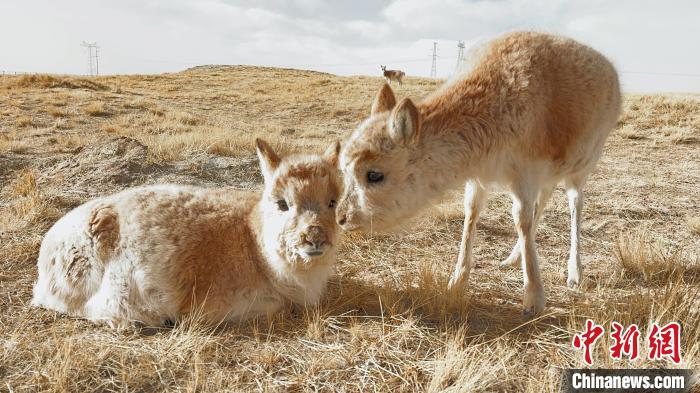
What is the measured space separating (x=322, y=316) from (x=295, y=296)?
0.95ft

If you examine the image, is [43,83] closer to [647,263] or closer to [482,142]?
[482,142]

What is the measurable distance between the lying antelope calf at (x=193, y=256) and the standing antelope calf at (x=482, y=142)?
0.32 metres

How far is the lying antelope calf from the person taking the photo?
355 centimetres

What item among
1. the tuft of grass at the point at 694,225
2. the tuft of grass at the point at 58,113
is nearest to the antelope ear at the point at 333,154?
the tuft of grass at the point at 694,225

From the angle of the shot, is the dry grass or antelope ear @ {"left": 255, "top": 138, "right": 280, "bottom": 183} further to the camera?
antelope ear @ {"left": 255, "top": 138, "right": 280, "bottom": 183}

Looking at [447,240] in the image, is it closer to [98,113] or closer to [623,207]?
[623,207]

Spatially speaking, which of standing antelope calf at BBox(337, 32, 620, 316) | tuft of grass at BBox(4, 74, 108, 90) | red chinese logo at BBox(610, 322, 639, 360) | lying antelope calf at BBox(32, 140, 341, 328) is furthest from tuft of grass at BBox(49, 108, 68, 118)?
red chinese logo at BBox(610, 322, 639, 360)

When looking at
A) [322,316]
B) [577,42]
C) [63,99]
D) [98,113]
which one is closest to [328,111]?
[98,113]

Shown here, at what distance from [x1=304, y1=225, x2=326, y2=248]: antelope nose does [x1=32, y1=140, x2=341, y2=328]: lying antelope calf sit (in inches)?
2.4

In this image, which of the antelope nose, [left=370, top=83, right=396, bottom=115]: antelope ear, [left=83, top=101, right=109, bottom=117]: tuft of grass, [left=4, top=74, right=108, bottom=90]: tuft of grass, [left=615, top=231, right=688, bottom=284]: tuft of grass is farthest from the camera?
[left=4, top=74, right=108, bottom=90]: tuft of grass

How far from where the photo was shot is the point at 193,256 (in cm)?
366

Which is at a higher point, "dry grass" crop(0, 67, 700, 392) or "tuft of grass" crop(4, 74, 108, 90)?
"tuft of grass" crop(4, 74, 108, 90)

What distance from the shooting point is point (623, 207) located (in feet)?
23.6

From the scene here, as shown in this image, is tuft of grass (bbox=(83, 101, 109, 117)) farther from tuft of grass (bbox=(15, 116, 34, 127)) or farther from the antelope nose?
the antelope nose
